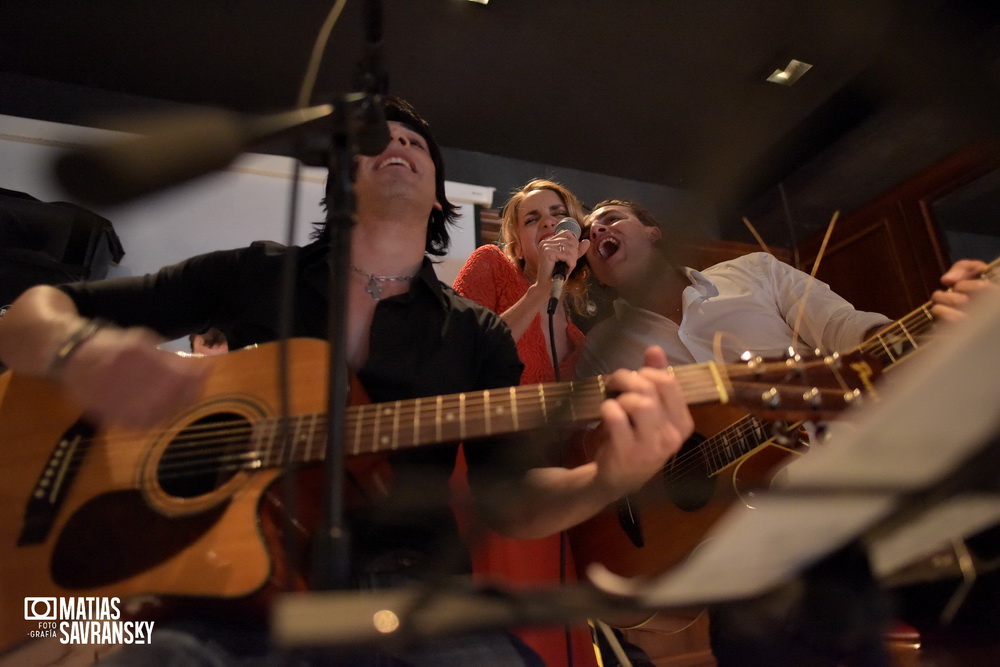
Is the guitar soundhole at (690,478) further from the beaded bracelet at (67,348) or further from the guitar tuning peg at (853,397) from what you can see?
the beaded bracelet at (67,348)

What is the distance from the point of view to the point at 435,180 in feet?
5.23

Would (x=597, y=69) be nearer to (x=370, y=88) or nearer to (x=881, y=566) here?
(x=370, y=88)

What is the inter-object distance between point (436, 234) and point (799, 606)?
1354 millimetres

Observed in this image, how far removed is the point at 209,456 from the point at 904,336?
47.2 inches

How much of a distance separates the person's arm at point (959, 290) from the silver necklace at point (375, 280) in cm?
105

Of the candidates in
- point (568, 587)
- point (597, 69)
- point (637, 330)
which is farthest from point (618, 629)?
point (597, 69)

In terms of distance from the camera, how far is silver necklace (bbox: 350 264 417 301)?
1.35 metres

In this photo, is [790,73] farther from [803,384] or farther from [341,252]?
[341,252]

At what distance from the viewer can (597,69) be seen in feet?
9.02

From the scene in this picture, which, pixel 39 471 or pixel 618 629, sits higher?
pixel 39 471

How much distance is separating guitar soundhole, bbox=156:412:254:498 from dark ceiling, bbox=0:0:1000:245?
1.95 m

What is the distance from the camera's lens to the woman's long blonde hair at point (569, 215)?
2193 millimetres

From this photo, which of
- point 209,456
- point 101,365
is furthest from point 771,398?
point 101,365

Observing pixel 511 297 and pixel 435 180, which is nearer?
pixel 435 180
